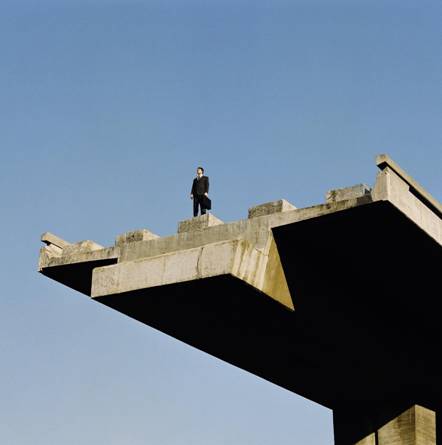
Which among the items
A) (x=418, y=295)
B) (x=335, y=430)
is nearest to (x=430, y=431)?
(x=335, y=430)

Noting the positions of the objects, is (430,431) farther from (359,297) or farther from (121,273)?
(121,273)

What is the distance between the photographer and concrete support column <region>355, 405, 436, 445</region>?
27406 millimetres

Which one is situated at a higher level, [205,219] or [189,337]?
[205,219]

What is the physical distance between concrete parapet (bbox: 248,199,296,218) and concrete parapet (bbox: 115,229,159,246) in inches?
104

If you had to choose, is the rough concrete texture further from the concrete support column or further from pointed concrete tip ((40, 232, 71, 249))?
pointed concrete tip ((40, 232, 71, 249))

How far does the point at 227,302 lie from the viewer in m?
22.0

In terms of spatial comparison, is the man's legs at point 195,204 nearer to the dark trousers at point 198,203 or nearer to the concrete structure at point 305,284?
the dark trousers at point 198,203

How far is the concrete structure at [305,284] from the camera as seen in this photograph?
20688 millimetres

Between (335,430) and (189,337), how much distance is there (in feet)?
22.9

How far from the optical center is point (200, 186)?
79.7 feet

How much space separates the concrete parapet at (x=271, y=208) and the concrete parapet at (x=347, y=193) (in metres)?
1.04

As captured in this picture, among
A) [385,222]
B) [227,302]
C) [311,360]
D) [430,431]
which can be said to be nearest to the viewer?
[385,222]

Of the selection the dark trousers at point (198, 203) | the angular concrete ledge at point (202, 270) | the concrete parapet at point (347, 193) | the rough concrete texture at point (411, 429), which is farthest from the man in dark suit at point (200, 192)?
the rough concrete texture at point (411, 429)

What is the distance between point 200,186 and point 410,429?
8.88m
